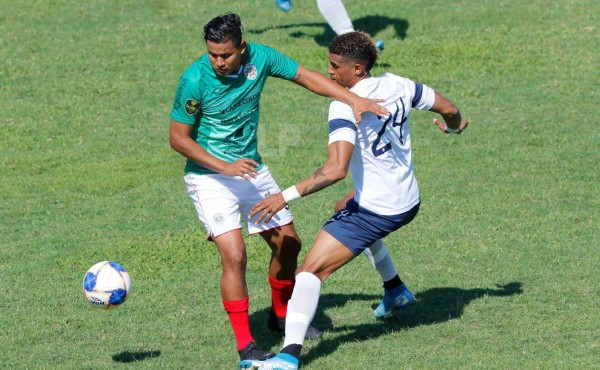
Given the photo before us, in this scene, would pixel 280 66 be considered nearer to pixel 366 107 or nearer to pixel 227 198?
pixel 366 107

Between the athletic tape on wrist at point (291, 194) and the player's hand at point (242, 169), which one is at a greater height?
the player's hand at point (242, 169)

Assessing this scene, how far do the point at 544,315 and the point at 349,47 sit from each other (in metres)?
2.61

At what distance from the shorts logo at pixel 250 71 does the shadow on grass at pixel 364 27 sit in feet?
28.8

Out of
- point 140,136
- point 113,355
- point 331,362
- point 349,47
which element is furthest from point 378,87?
point 140,136

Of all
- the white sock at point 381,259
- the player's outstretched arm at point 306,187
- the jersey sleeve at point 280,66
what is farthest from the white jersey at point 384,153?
the white sock at point 381,259

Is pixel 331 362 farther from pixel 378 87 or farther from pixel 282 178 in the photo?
pixel 282 178

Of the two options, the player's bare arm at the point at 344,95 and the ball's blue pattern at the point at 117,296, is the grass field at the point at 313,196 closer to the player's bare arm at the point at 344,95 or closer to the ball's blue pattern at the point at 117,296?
the ball's blue pattern at the point at 117,296

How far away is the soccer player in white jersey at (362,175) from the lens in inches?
288

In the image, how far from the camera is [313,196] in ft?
38.9

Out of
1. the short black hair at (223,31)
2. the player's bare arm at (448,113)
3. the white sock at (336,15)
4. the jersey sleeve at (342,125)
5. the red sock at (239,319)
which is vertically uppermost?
the white sock at (336,15)

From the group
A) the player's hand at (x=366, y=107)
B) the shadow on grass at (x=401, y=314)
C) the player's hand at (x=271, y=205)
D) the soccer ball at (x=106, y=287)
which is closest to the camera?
the player's hand at (x=271, y=205)

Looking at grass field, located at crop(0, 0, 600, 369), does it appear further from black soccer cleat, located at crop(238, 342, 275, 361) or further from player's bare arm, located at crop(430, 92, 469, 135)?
player's bare arm, located at crop(430, 92, 469, 135)

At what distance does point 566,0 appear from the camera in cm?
1756

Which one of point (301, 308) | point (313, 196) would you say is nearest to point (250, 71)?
point (301, 308)
